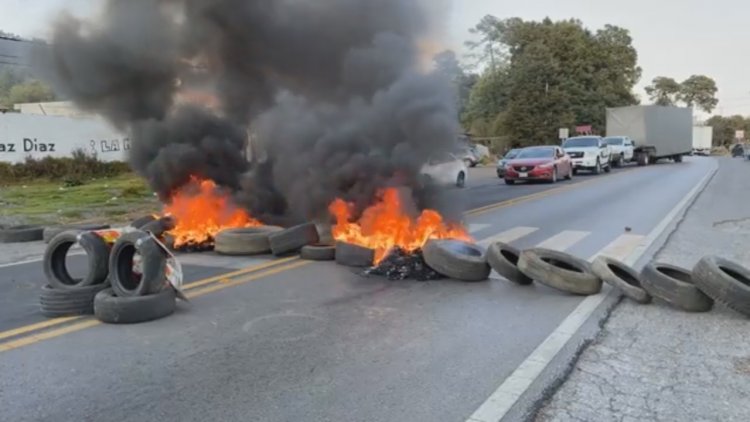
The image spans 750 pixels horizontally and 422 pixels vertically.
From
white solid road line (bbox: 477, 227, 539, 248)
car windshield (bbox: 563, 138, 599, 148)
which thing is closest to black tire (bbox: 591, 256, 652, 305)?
white solid road line (bbox: 477, 227, 539, 248)

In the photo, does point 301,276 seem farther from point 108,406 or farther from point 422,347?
point 108,406

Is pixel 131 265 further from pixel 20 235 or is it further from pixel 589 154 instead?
pixel 589 154

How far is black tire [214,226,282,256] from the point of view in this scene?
8.44 meters

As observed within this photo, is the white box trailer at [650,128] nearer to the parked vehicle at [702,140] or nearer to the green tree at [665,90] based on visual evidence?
the parked vehicle at [702,140]

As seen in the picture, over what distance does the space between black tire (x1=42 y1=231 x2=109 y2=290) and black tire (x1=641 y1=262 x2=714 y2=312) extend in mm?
5006

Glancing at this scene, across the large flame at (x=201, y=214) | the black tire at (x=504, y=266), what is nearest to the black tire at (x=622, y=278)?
the black tire at (x=504, y=266)

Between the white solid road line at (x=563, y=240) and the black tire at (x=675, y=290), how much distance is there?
324cm

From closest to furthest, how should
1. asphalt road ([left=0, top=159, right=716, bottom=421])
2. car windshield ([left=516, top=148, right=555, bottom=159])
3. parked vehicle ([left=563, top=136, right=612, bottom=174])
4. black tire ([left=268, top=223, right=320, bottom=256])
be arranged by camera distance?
asphalt road ([left=0, top=159, right=716, bottom=421]) → black tire ([left=268, top=223, right=320, bottom=256]) → car windshield ([left=516, top=148, right=555, bottom=159]) → parked vehicle ([left=563, top=136, right=612, bottom=174])

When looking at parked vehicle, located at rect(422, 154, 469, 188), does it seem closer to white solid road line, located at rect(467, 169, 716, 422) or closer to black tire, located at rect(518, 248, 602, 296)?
black tire, located at rect(518, 248, 602, 296)

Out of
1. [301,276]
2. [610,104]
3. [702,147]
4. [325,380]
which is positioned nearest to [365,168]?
[301,276]

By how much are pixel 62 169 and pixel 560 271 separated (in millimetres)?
22049

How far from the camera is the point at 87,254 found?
5.67 metres

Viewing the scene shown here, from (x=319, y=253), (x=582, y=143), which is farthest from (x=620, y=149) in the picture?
(x=319, y=253)

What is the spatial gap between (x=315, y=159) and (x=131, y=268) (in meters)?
3.74
